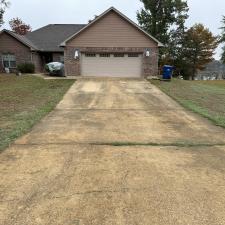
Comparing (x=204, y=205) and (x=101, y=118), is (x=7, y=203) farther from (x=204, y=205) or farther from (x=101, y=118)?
(x=101, y=118)

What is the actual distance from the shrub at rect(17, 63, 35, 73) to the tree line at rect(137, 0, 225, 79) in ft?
67.0

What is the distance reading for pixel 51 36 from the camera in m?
28.6

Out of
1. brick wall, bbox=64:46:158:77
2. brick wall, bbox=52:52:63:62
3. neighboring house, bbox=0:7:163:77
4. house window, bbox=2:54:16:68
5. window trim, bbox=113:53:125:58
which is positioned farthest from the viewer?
brick wall, bbox=52:52:63:62

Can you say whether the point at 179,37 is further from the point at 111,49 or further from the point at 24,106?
the point at 24,106

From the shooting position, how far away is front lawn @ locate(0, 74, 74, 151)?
713 cm

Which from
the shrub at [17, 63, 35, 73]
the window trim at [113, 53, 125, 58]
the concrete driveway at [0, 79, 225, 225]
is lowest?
the concrete driveway at [0, 79, 225, 225]

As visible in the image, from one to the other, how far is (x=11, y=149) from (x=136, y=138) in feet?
9.68

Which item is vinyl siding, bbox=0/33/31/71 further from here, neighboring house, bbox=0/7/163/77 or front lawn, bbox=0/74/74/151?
front lawn, bbox=0/74/74/151

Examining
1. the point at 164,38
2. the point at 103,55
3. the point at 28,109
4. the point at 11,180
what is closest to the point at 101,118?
the point at 28,109

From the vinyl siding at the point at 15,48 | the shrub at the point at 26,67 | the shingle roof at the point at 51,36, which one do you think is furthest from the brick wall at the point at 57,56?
the shrub at the point at 26,67

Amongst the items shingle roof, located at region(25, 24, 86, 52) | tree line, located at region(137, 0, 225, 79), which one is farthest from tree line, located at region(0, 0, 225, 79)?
shingle roof, located at region(25, 24, 86, 52)

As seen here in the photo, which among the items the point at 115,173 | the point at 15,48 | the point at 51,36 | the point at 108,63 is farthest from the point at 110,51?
the point at 115,173

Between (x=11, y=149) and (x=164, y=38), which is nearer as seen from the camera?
(x=11, y=149)

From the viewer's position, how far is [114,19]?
68.6ft
